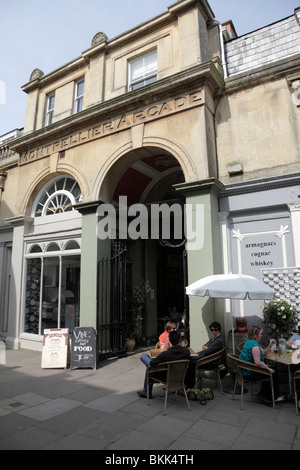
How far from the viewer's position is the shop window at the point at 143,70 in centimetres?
984

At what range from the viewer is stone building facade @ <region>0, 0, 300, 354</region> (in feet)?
24.9

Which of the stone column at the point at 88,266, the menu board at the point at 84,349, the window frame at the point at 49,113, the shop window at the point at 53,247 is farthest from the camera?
the window frame at the point at 49,113

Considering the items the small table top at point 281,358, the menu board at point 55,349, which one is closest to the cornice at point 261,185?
the small table top at point 281,358

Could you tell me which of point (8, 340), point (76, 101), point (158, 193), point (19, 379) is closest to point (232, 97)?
point (158, 193)

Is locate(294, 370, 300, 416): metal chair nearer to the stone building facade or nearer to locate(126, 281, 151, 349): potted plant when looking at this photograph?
the stone building facade

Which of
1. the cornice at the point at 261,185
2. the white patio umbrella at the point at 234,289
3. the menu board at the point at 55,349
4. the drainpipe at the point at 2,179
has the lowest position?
the menu board at the point at 55,349

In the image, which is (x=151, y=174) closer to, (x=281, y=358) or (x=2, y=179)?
(x=2, y=179)

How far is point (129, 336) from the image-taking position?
10797 mm

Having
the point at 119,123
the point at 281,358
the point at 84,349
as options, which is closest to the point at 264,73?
the point at 119,123

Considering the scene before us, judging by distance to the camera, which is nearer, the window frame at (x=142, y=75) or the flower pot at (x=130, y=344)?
the window frame at (x=142, y=75)

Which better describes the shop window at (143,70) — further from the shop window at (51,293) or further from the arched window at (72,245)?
the shop window at (51,293)

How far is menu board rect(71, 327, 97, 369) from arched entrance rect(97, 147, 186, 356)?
0.76 metres

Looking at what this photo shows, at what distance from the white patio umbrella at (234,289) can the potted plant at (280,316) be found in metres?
1.04

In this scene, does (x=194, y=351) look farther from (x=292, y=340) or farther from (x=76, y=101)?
(x=76, y=101)
